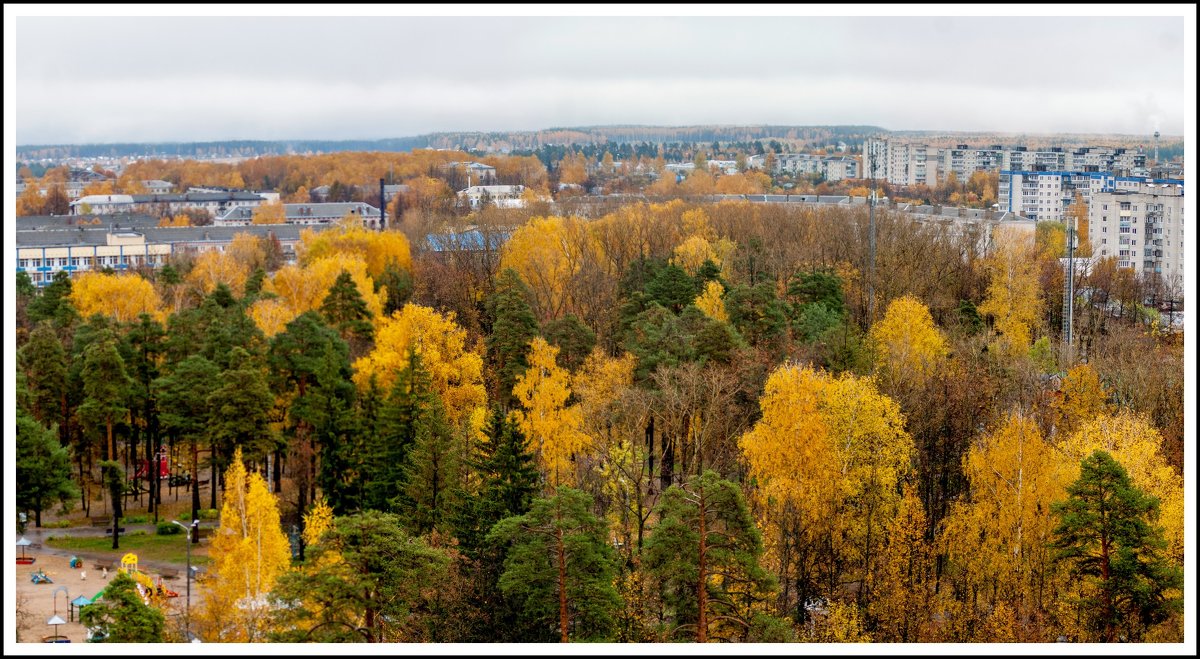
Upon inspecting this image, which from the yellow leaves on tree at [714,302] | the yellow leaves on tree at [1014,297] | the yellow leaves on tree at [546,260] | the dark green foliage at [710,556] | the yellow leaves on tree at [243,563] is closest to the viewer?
the dark green foliage at [710,556]

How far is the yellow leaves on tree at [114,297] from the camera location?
A: 44719 mm

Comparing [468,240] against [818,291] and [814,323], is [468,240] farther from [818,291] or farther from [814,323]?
[814,323]

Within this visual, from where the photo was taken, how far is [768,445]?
24.9 meters

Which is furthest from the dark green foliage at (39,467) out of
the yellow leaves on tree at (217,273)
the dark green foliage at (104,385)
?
the yellow leaves on tree at (217,273)

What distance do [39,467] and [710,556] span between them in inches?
703

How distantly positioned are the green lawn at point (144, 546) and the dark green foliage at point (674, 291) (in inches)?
575

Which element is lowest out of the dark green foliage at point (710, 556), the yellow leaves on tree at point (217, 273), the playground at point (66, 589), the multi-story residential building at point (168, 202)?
the playground at point (66, 589)

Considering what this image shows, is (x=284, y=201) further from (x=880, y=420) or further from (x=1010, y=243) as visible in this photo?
(x=880, y=420)

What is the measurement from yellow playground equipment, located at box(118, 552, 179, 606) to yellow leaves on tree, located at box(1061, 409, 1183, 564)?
16581 millimetres

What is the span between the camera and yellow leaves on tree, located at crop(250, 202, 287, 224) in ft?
333

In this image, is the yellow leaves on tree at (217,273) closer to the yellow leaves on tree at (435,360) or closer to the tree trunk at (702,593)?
the yellow leaves on tree at (435,360)

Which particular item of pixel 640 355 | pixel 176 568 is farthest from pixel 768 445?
pixel 176 568

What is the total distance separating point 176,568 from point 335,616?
12998mm

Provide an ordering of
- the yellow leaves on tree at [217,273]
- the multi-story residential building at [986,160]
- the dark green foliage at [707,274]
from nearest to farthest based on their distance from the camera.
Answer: the dark green foliage at [707,274]
the yellow leaves on tree at [217,273]
the multi-story residential building at [986,160]
